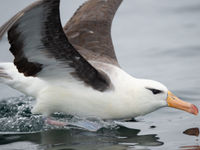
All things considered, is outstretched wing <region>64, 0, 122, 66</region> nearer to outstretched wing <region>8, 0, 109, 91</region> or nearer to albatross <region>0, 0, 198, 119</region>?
albatross <region>0, 0, 198, 119</region>

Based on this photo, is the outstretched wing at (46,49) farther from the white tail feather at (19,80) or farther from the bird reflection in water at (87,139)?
the bird reflection in water at (87,139)

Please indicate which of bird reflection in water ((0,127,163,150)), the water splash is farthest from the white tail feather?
bird reflection in water ((0,127,163,150))

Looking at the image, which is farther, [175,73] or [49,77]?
[175,73]

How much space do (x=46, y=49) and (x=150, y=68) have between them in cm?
415

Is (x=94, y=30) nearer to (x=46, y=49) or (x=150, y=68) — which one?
(x=150, y=68)

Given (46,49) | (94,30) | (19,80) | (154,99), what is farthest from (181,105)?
(94,30)

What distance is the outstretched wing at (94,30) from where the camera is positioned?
9.84m

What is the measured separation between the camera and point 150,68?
11.8 m

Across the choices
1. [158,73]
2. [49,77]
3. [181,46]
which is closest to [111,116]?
[49,77]

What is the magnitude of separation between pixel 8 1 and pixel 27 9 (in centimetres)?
770

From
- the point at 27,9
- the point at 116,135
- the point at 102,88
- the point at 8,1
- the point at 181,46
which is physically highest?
the point at 8,1

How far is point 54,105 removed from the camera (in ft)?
28.1

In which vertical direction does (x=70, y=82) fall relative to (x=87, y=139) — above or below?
above

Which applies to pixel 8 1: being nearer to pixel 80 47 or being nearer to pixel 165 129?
pixel 80 47
